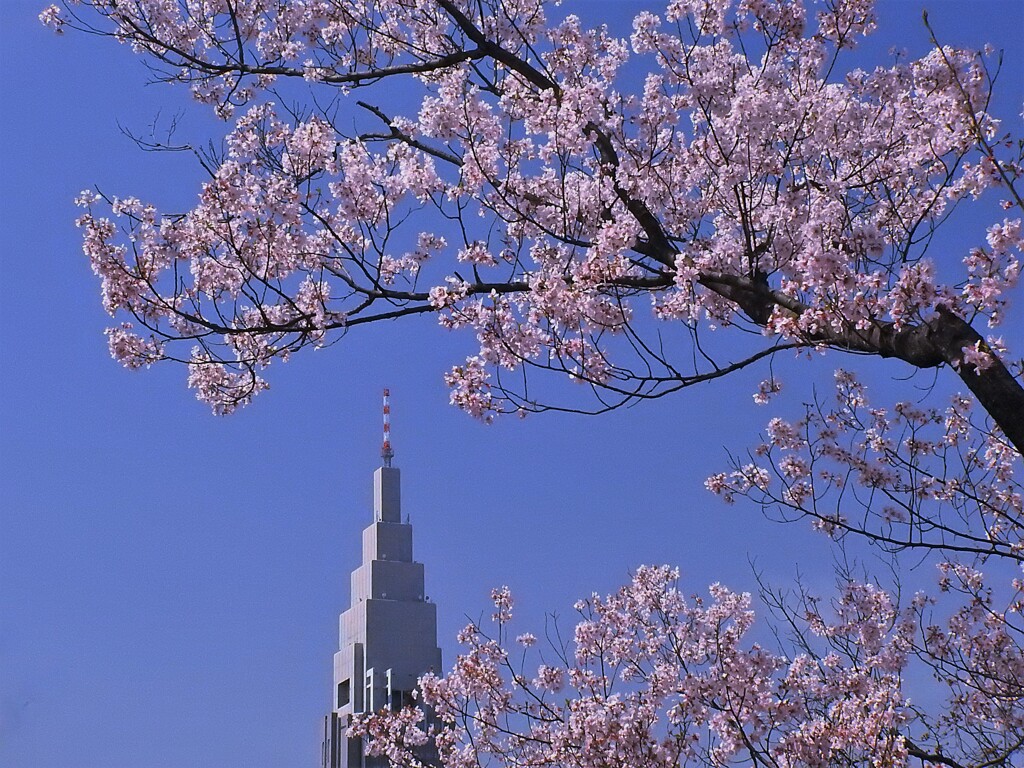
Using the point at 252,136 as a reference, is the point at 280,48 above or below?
above

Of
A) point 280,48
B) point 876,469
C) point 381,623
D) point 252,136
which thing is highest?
point 381,623

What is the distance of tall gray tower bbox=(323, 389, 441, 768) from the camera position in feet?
144

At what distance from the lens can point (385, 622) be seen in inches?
1737

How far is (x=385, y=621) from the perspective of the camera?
44125mm

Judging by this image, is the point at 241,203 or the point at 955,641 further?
the point at 955,641

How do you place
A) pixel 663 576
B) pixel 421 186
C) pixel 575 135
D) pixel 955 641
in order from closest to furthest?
pixel 575 135, pixel 421 186, pixel 955 641, pixel 663 576

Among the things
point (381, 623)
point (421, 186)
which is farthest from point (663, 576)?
point (381, 623)

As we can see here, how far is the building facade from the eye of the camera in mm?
43844

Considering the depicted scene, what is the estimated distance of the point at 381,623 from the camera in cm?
4403

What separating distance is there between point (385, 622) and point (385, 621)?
41 mm

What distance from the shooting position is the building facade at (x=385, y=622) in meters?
43.8

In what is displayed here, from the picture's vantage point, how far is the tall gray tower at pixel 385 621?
43.8 m

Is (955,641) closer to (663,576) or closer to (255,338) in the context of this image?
(663,576)

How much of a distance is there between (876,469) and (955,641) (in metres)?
1.44
